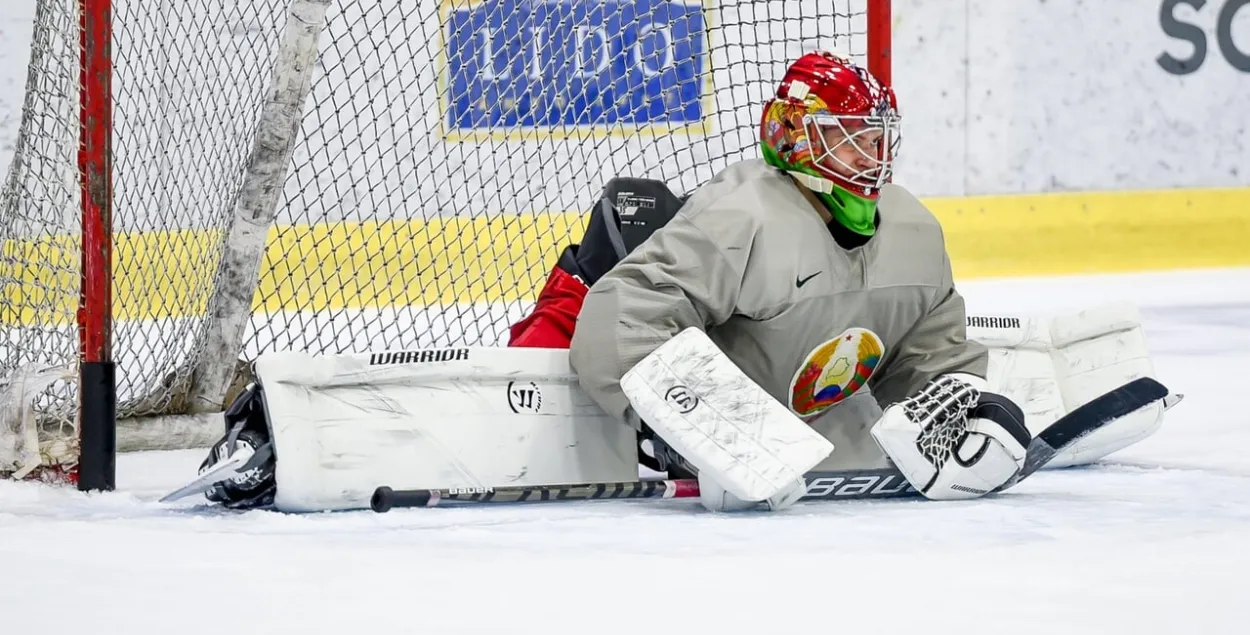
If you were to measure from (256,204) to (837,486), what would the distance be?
4.54ft

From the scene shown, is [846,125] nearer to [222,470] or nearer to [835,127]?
[835,127]

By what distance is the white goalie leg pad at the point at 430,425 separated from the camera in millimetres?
2451

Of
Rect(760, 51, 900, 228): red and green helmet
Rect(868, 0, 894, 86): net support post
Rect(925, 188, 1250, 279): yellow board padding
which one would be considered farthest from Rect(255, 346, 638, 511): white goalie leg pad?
Rect(925, 188, 1250, 279): yellow board padding

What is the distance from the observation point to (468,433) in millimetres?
2559

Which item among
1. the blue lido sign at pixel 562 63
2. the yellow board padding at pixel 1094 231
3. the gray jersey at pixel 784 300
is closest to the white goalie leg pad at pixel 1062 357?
the gray jersey at pixel 784 300

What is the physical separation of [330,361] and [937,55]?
4.35 meters

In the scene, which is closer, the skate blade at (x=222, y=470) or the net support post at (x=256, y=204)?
the skate blade at (x=222, y=470)

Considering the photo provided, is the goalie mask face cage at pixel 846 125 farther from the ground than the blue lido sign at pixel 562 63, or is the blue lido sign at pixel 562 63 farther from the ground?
the blue lido sign at pixel 562 63

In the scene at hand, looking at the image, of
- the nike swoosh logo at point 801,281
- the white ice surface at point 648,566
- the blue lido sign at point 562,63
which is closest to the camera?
the white ice surface at point 648,566

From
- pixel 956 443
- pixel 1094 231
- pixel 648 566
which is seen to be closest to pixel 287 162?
pixel 956 443

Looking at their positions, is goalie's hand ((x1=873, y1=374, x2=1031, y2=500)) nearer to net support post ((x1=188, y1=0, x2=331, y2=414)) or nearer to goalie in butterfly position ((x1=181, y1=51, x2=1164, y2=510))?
goalie in butterfly position ((x1=181, y1=51, x2=1164, y2=510))

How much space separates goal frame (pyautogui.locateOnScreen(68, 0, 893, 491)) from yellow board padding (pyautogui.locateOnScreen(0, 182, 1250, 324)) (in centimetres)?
18

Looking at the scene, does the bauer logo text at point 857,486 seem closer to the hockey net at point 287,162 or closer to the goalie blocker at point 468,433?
the goalie blocker at point 468,433

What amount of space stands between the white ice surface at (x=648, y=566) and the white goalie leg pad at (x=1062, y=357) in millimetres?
295
